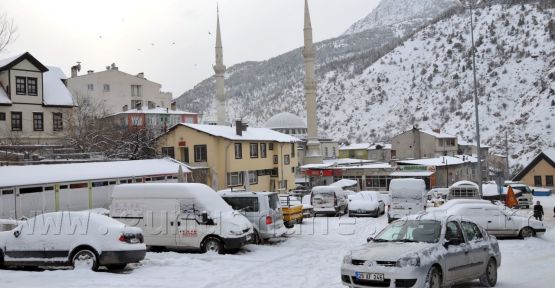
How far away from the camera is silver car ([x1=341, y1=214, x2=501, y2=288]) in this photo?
32.5 feet

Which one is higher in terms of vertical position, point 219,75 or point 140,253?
point 219,75

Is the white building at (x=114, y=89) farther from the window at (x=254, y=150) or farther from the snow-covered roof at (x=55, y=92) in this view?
the window at (x=254, y=150)

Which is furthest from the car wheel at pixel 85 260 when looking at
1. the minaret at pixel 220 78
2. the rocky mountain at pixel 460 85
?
the rocky mountain at pixel 460 85

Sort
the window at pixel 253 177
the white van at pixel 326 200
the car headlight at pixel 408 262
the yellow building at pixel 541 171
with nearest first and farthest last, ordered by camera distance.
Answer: the car headlight at pixel 408 262 → the white van at pixel 326 200 → the window at pixel 253 177 → the yellow building at pixel 541 171

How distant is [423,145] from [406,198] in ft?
189

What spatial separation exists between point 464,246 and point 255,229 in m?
9.25

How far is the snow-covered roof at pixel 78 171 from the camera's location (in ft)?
85.8

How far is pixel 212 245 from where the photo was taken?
55.3ft

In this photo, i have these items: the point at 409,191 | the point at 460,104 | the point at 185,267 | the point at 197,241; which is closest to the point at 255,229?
the point at 197,241

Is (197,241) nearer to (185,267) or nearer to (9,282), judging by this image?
(185,267)

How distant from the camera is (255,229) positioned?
1936 centimetres

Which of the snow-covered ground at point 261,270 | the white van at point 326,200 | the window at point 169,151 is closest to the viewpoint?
the snow-covered ground at point 261,270

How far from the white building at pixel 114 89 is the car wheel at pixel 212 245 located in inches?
2331

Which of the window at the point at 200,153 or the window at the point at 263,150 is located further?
the window at the point at 263,150
